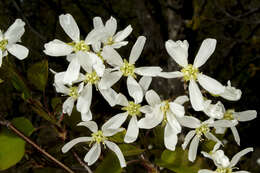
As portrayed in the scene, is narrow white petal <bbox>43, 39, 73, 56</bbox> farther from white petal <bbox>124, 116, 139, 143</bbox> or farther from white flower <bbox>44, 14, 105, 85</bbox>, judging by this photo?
white petal <bbox>124, 116, 139, 143</bbox>

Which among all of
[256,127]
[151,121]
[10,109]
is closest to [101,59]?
[151,121]

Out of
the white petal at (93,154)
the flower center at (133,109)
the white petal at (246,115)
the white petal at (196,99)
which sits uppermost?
the white petal at (196,99)

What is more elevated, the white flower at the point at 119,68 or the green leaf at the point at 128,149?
the white flower at the point at 119,68

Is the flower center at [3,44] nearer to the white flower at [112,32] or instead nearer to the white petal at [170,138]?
the white flower at [112,32]

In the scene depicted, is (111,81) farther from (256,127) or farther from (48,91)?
(256,127)

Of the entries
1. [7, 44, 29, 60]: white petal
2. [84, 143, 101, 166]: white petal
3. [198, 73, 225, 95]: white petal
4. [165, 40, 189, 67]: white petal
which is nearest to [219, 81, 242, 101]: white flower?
[198, 73, 225, 95]: white petal

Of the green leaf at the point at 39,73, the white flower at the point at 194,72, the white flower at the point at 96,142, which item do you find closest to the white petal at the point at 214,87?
the white flower at the point at 194,72

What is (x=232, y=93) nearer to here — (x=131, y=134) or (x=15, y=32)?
(x=131, y=134)
